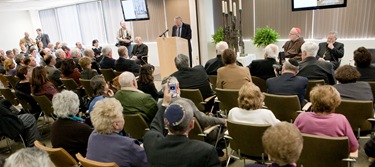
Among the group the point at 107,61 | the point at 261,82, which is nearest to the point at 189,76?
the point at 261,82

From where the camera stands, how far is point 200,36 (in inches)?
343

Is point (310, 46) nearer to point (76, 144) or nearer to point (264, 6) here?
point (76, 144)

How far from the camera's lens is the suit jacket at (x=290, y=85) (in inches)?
127

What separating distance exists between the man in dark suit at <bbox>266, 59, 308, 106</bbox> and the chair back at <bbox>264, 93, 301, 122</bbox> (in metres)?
0.25

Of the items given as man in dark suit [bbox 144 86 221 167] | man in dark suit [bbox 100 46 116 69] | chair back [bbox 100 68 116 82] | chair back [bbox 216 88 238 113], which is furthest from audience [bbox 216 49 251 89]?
man in dark suit [bbox 100 46 116 69]

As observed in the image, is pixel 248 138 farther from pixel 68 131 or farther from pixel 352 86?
pixel 68 131

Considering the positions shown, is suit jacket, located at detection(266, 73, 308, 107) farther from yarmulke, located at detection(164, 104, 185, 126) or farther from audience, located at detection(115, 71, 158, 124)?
yarmulke, located at detection(164, 104, 185, 126)

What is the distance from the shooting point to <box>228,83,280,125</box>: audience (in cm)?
241

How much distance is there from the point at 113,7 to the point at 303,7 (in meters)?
7.57

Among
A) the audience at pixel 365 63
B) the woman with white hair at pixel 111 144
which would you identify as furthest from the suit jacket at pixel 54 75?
the audience at pixel 365 63

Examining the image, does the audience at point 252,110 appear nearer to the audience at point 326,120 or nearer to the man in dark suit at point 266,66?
the audience at point 326,120

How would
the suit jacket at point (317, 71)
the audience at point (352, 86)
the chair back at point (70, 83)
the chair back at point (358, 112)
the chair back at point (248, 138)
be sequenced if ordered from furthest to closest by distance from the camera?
the chair back at point (70, 83) < the suit jacket at point (317, 71) < the audience at point (352, 86) < the chair back at point (358, 112) < the chair back at point (248, 138)

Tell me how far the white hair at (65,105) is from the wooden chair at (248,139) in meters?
1.39

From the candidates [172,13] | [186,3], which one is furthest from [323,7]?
[172,13]
